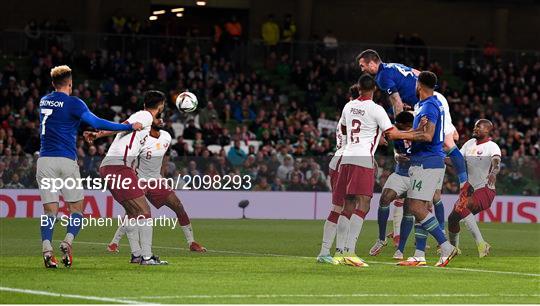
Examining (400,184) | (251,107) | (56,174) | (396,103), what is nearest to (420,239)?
(400,184)

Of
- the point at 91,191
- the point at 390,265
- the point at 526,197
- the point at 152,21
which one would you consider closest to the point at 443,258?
the point at 390,265

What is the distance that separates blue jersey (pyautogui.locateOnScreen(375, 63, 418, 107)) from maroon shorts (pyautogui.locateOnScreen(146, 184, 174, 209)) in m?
3.75

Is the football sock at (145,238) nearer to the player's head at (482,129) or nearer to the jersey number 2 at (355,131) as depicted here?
the jersey number 2 at (355,131)

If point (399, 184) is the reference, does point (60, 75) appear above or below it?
above

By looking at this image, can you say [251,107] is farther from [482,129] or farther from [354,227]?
[354,227]

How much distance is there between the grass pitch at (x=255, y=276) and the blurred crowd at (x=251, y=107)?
9.35 metres

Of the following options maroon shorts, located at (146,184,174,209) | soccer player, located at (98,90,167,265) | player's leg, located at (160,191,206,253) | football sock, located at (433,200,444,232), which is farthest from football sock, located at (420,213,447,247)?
maroon shorts, located at (146,184,174,209)

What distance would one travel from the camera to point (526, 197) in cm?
3316

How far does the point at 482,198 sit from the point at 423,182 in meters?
4.63

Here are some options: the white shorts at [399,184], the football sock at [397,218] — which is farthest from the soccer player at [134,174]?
the football sock at [397,218]

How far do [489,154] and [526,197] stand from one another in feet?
43.7

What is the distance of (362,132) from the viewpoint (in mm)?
15953

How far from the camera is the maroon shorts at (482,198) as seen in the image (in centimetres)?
2027

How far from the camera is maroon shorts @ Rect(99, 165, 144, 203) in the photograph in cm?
1619
